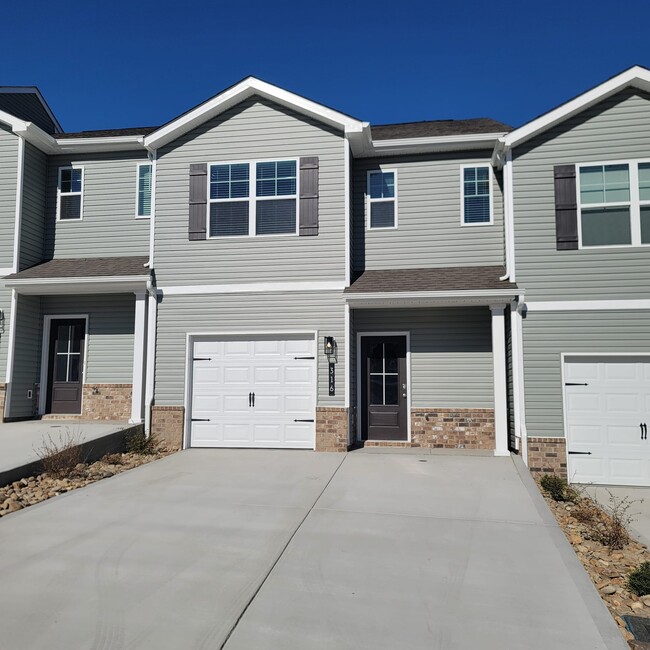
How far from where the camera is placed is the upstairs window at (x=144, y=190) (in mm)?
11344

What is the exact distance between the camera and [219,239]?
10000 mm

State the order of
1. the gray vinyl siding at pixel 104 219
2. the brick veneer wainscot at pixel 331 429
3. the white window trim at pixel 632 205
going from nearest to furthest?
the white window trim at pixel 632 205 < the brick veneer wainscot at pixel 331 429 < the gray vinyl siding at pixel 104 219

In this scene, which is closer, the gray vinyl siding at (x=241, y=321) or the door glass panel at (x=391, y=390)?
the gray vinyl siding at (x=241, y=321)

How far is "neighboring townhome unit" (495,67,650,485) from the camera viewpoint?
348 inches

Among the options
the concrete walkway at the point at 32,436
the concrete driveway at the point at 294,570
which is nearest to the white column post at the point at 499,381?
the concrete driveway at the point at 294,570

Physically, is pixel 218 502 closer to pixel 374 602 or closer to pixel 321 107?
pixel 374 602

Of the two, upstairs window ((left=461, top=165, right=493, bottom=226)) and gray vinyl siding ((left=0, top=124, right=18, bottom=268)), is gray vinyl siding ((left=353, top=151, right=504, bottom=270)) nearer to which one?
upstairs window ((left=461, top=165, right=493, bottom=226))

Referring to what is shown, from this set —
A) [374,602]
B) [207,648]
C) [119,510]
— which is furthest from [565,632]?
[119,510]

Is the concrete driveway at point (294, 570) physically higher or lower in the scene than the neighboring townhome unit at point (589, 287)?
lower

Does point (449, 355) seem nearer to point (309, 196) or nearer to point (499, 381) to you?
point (499, 381)

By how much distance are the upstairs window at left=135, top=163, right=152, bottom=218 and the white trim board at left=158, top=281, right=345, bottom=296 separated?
2302mm

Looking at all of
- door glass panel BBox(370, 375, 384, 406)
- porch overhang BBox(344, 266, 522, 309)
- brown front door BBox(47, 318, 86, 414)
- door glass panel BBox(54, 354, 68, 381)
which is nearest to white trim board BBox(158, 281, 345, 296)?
porch overhang BBox(344, 266, 522, 309)

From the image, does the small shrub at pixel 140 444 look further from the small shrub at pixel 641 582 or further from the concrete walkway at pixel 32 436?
the small shrub at pixel 641 582

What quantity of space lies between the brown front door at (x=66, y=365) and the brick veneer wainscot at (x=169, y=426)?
251 centimetres
